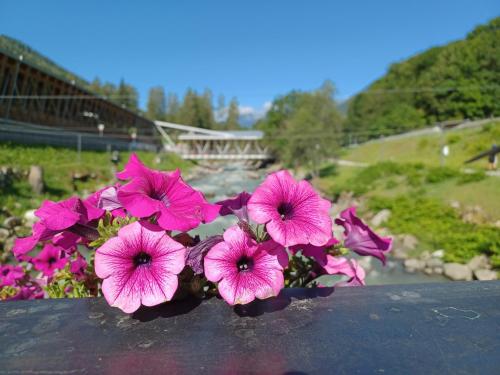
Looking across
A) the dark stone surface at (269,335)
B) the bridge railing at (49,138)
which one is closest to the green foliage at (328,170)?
the bridge railing at (49,138)

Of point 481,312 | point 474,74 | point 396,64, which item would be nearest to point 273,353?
point 481,312

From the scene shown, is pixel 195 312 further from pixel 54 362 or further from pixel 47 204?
pixel 47 204

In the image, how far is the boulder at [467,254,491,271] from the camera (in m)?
9.48

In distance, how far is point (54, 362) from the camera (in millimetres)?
799

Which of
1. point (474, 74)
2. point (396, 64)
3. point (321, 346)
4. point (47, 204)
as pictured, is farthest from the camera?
point (396, 64)

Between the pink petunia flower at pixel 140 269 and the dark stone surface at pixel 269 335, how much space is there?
80mm

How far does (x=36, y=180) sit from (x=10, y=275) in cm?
1454

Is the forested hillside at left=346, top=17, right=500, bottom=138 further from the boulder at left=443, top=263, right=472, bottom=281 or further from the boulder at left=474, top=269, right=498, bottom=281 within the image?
the boulder at left=474, top=269, right=498, bottom=281

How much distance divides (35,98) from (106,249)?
95.1 ft

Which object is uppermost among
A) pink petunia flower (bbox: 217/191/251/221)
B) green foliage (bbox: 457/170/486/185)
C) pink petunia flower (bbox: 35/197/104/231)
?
green foliage (bbox: 457/170/486/185)

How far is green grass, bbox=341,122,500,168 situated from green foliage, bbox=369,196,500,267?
23.2 ft

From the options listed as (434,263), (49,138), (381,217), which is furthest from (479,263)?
(49,138)

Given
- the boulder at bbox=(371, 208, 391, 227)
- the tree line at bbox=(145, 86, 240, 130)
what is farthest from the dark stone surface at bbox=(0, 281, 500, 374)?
the tree line at bbox=(145, 86, 240, 130)

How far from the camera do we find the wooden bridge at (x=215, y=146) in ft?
197
